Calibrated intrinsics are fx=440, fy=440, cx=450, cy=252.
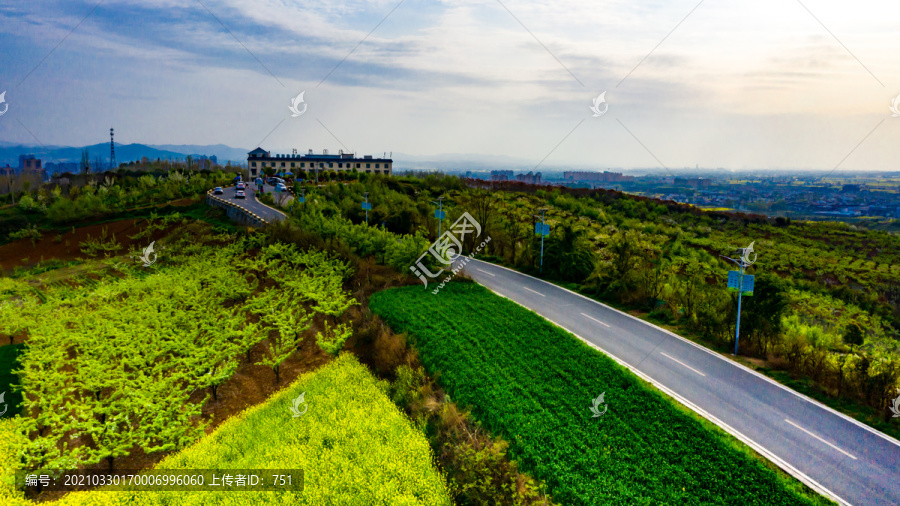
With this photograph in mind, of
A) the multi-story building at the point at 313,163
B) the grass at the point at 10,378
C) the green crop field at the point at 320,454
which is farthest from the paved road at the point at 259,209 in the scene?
the multi-story building at the point at 313,163

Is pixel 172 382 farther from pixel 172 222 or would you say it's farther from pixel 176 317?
pixel 172 222

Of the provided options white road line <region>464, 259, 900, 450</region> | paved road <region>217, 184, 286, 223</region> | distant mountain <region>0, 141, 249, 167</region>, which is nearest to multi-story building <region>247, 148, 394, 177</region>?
distant mountain <region>0, 141, 249, 167</region>

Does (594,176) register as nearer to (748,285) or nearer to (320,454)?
(748,285)

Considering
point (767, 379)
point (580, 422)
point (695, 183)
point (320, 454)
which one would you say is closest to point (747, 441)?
point (580, 422)

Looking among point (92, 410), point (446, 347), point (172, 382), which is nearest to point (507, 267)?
point (446, 347)

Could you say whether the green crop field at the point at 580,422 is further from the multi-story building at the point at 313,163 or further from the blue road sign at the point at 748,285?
the multi-story building at the point at 313,163
